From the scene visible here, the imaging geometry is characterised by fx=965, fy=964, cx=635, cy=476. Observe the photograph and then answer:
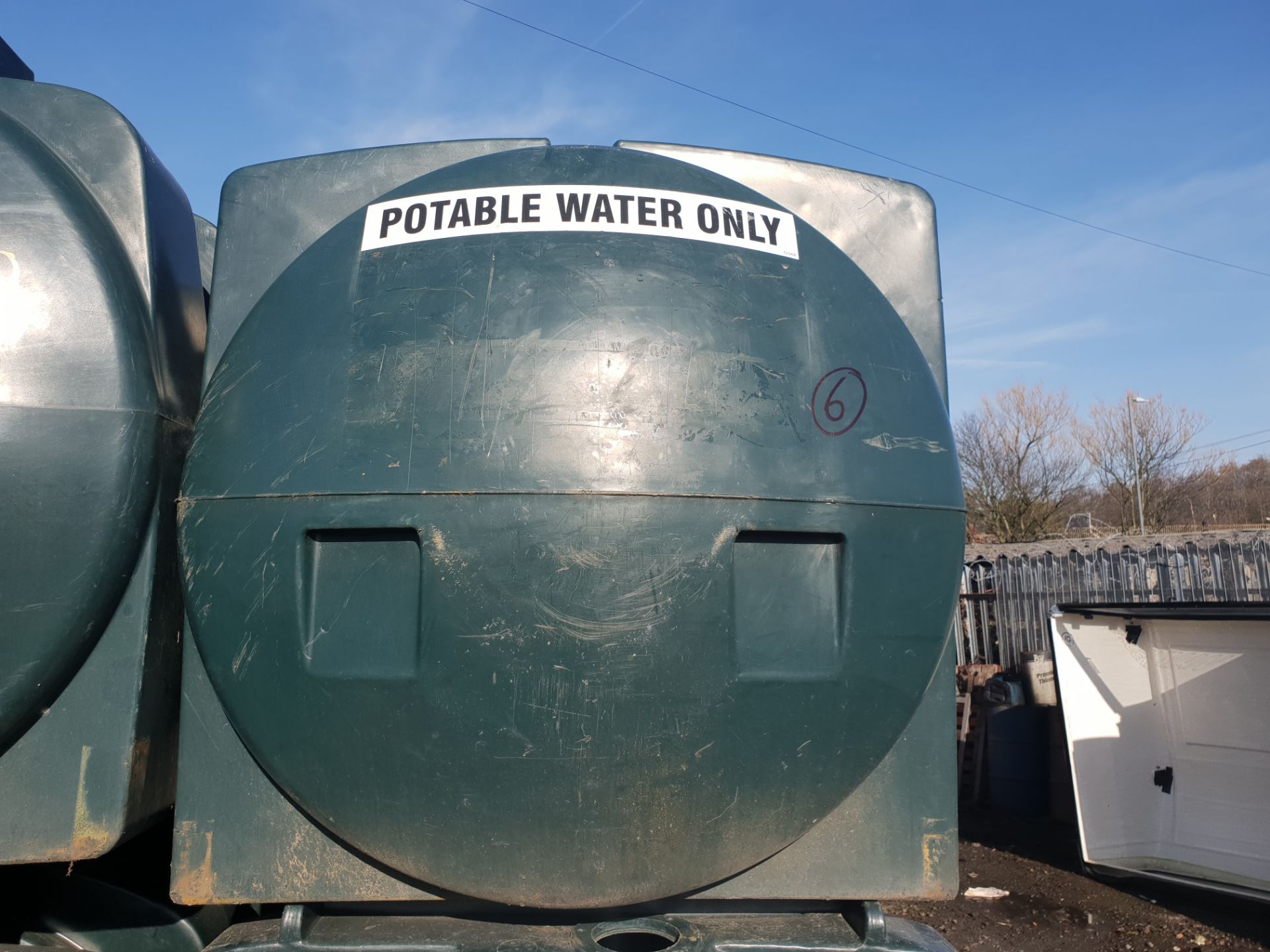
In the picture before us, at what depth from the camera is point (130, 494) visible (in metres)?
1.92

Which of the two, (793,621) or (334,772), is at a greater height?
(793,621)

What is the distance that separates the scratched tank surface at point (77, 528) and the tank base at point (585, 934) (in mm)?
419

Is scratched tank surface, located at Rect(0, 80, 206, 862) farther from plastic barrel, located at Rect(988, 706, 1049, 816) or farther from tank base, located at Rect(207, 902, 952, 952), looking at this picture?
plastic barrel, located at Rect(988, 706, 1049, 816)

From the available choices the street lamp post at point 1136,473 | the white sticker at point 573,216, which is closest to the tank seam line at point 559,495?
the white sticker at point 573,216

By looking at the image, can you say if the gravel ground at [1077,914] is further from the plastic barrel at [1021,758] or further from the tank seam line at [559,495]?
the tank seam line at [559,495]

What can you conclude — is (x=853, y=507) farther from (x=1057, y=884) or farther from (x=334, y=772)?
(x=1057, y=884)

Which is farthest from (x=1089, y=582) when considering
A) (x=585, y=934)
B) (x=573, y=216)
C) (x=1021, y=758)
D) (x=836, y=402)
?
(x=573, y=216)

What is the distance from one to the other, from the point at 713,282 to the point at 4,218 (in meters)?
1.42

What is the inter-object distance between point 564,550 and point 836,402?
0.59 m

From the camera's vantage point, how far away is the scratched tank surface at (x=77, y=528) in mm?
1854

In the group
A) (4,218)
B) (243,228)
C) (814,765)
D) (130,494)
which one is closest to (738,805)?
(814,765)

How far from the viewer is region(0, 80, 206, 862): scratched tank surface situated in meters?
1.85

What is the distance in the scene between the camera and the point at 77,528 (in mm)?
1865

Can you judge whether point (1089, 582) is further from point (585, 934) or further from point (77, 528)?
point (77, 528)
